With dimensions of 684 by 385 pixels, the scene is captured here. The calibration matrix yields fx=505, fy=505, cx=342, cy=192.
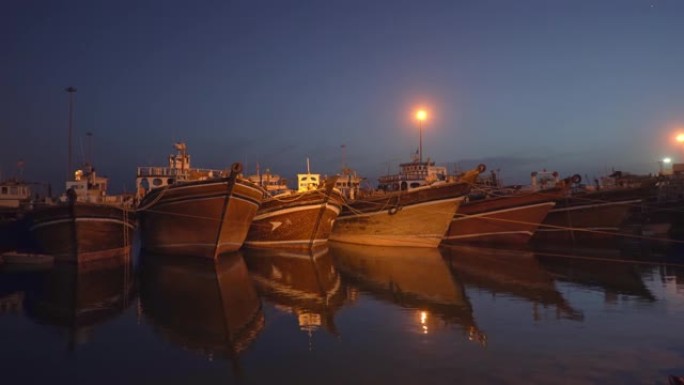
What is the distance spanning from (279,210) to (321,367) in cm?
1704

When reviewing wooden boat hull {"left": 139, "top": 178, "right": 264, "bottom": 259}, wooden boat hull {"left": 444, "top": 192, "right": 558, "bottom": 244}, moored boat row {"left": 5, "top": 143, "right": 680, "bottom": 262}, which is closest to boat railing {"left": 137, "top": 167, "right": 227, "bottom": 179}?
moored boat row {"left": 5, "top": 143, "right": 680, "bottom": 262}

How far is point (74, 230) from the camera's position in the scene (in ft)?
62.8

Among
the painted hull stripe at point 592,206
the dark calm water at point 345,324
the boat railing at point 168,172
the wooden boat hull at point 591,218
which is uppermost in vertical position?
the boat railing at point 168,172

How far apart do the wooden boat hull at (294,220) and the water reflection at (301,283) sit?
96 centimetres

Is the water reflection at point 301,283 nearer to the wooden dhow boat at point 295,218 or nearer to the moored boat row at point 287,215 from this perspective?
the wooden dhow boat at point 295,218

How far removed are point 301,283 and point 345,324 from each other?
546 centimetres

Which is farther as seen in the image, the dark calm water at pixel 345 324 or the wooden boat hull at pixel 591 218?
the wooden boat hull at pixel 591 218

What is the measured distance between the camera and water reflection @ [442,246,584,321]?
12562mm

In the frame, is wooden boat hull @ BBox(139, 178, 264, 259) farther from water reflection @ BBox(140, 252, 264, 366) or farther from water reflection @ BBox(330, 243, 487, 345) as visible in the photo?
water reflection @ BBox(330, 243, 487, 345)

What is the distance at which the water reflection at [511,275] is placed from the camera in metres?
12.6

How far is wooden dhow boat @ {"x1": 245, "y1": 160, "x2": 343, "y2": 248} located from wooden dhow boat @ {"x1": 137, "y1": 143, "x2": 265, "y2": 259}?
71.0 inches

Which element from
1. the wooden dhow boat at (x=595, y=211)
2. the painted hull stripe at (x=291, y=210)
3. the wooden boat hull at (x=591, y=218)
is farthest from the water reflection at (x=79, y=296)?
the wooden dhow boat at (x=595, y=211)

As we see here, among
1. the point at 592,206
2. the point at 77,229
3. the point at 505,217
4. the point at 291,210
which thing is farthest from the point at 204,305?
the point at 592,206

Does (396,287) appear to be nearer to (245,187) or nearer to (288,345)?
(288,345)
